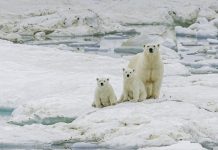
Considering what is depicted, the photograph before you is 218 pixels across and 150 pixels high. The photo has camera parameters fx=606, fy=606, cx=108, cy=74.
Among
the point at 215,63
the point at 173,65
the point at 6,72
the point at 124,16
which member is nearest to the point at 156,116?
the point at 6,72

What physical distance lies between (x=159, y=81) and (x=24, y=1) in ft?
79.6

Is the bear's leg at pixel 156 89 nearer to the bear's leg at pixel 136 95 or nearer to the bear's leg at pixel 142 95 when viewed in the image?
the bear's leg at pixel 142 95

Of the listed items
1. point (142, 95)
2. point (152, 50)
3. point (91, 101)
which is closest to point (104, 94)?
point (142, 95)

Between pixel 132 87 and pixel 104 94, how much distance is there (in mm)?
449

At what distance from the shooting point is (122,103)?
9.30 metres

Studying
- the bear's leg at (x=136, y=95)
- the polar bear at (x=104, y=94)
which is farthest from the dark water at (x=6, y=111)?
the bear's leg at (x=136, y=95)

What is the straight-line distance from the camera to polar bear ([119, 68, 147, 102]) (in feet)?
30.1

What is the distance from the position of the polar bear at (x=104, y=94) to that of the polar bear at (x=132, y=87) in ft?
0.71

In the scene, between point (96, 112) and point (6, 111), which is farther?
point (6, 111)

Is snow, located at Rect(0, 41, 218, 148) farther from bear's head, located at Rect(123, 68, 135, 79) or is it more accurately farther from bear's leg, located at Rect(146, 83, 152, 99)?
bear's head, located at Rect(123, 68, 135, 79)

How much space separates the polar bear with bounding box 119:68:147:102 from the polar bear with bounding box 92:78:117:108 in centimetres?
22

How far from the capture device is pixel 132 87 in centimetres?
923

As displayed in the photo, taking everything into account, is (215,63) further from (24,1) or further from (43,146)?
(24,1)

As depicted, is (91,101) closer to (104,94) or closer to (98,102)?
(98,102)
